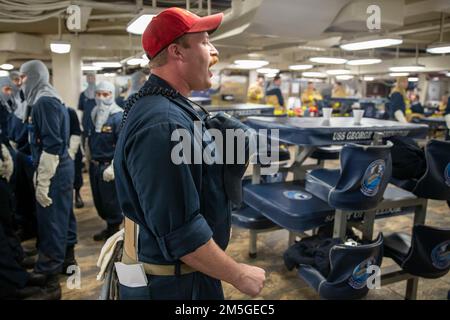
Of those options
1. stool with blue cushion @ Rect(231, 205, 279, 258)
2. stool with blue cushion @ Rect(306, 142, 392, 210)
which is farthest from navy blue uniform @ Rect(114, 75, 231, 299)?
stool with blue cushion @ Rect(231, 205, 279, 258)

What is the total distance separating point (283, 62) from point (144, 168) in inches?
493

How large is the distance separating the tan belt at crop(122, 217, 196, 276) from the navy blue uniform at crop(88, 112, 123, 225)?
282cm

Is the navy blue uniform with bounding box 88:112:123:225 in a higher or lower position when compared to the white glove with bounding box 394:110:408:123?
lower

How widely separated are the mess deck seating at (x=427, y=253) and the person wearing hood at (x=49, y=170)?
2.72m

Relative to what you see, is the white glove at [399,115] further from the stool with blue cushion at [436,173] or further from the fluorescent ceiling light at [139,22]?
the fluorescent ceiling light at [139,22]

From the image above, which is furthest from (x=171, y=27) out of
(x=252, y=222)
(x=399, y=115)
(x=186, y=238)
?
(x=399, y=115)

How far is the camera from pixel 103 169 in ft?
13.2

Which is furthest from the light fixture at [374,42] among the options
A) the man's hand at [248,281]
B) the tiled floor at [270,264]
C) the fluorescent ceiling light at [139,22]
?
the man's hand at [248,281]

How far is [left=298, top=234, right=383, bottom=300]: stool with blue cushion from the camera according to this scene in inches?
92.3

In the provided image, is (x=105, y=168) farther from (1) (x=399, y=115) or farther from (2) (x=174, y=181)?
(1) (x=399, y=115)

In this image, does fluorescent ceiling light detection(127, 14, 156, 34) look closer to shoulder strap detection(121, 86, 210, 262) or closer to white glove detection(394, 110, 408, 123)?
shoulder strap detection(121, 86, 210, 262)

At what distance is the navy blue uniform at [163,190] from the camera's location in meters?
1.02

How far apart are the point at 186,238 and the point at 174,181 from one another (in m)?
0.17
